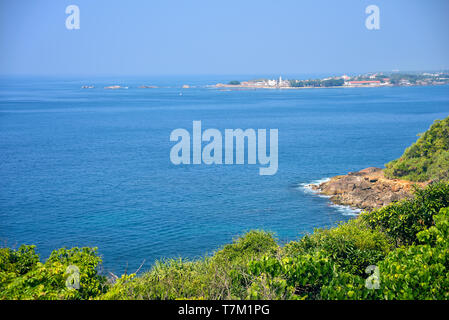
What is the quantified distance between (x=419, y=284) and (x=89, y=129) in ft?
249

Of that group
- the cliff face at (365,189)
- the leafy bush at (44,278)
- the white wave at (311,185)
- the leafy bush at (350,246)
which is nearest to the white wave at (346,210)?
the cliff face at (365,189)

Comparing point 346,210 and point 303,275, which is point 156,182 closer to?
point 346,210

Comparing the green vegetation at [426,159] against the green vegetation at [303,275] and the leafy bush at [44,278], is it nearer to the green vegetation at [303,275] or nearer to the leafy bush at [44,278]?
the green vegetation at [303,275]

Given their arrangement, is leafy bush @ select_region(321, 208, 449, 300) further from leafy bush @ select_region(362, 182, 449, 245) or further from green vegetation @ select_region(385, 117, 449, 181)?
green vegetation @ select_region(385, 117, 449, 181)

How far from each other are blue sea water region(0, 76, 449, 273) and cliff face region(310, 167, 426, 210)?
196 cm

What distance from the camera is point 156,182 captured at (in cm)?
4538

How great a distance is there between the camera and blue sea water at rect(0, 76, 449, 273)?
31.3m

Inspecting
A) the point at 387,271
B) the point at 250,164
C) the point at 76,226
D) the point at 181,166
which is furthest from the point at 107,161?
the point at 387,271

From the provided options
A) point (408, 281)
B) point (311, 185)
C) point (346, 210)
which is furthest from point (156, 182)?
point (408, 281)

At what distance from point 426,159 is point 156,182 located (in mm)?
26152

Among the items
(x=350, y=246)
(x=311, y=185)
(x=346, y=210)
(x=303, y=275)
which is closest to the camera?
(x=303, y=275)

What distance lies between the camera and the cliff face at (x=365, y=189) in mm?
35531

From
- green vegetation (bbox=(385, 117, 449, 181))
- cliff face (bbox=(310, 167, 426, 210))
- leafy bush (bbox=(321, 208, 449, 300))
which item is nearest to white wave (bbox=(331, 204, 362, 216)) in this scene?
cliff face (bbox=(310, 167, 426, 210))
